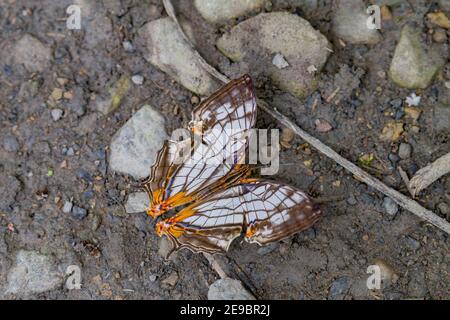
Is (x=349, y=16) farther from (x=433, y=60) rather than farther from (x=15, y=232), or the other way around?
(x=15, y=232)

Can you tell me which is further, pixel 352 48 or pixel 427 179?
pixel 352 48

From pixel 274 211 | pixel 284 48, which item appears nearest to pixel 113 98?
pixel 284 48

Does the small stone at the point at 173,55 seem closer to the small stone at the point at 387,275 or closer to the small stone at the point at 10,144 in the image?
the small stone at the point at 10,144

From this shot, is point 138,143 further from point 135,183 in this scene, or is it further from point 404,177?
point 404,177

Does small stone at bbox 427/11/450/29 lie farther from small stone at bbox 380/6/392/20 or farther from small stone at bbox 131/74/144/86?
small stone at bbox 131/74/144/86
